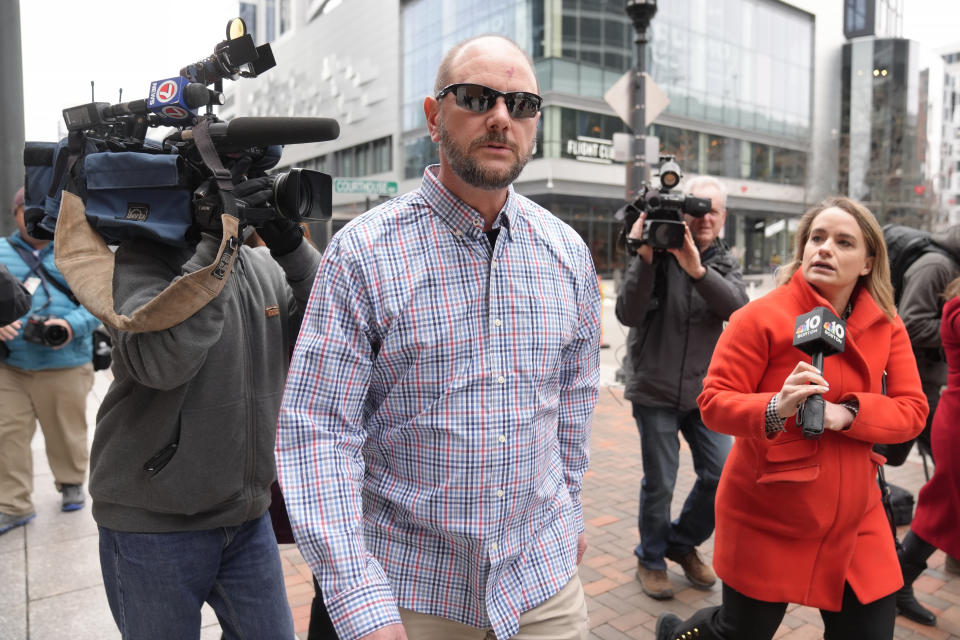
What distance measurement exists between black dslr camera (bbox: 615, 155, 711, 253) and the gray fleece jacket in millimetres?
2139

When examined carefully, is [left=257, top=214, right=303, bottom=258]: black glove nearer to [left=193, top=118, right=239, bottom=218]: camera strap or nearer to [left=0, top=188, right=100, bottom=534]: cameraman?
[left=193, top=118, right=239, bottom=218]: camera strap

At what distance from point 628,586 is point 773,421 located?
1.99 metres

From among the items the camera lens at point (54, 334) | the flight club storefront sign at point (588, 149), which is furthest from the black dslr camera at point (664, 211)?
the flight club storefront sign at point (588, 149)

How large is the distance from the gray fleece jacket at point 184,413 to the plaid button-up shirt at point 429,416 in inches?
16.3

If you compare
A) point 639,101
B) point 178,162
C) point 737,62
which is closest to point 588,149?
point 737,62

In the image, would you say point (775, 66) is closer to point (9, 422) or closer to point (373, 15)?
point (373, 15)

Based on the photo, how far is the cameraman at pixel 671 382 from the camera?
12.9 feet

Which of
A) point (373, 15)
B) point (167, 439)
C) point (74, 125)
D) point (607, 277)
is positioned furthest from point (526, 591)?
point (373, 15)

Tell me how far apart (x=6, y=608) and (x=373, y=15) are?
1903 inches

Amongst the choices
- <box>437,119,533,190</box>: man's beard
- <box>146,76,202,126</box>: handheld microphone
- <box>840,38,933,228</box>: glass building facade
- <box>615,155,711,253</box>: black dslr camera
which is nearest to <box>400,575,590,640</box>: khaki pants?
<box>437,119,533,190</box>: man's beard

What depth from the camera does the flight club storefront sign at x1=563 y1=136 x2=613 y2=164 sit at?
3768 centimetres

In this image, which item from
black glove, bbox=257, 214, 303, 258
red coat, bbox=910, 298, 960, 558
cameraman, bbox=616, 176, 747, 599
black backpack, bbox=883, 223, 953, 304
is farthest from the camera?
black backpack, bbox=883, 223, 953, 304

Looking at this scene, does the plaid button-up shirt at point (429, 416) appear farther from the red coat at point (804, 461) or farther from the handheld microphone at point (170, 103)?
the red coat at point (804, 461)

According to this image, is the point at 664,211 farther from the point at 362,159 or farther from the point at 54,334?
the point at 362,159
